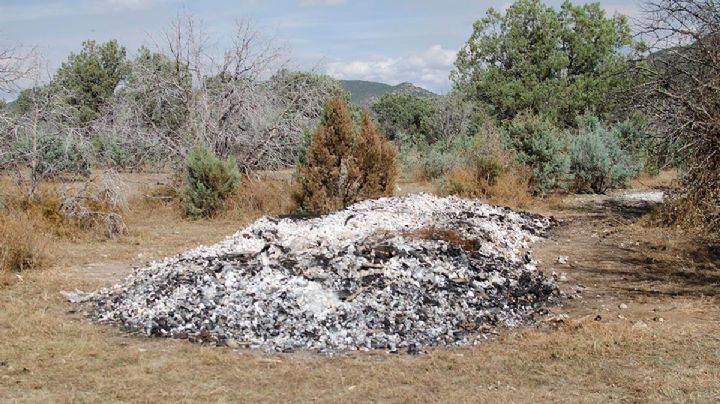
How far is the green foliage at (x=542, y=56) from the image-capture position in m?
30.0

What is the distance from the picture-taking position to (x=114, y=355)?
490 cm

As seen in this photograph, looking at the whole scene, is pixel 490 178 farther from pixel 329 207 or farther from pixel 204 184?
pixel 204 184

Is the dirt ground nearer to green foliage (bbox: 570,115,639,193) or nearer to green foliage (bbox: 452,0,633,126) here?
green foliage (bbox: 570,115,639,193)

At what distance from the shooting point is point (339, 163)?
452 inches

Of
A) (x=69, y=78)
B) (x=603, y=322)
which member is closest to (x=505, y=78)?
(x=69, y=78)

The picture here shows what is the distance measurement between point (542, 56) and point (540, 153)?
1863 centimetres

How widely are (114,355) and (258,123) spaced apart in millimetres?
9627

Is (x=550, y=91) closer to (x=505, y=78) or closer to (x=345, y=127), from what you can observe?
(x=505, y=78)

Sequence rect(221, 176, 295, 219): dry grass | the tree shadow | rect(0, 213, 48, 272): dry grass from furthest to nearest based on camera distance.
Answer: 1. rect(221, 176, 295, 219): dry grass
2. rect(0, 213, 48, 272): dry grass
3. the tree shadow

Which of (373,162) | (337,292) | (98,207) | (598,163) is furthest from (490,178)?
(337,292)

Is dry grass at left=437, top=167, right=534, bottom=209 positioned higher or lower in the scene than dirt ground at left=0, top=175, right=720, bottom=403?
higher

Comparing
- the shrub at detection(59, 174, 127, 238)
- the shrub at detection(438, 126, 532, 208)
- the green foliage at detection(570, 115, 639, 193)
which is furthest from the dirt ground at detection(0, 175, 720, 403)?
the green foliage at detection(570, 115, 639, 193)

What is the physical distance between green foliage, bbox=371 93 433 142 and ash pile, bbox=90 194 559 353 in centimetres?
2612

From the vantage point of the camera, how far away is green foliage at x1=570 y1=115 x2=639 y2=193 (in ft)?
49.5
